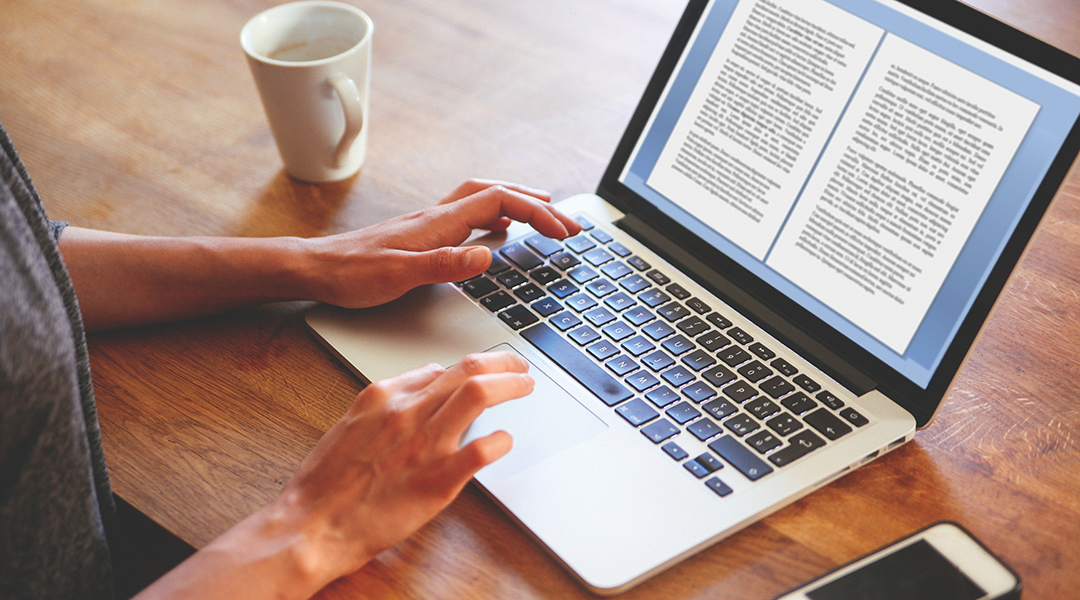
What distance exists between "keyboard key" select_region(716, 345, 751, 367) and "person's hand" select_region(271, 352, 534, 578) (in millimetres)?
185

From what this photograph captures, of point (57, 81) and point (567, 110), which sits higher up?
point (567, 110)

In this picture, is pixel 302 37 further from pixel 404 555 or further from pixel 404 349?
pixel 404 555

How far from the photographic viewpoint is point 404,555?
0.57 metres

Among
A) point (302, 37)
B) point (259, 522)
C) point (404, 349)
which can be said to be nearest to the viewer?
point (259, 522)

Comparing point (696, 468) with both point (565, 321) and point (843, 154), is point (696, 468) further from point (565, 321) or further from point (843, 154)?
point (843, 154)

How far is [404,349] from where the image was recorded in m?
0.71

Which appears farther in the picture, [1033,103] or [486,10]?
[486,10]

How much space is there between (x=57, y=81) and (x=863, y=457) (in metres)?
1.07

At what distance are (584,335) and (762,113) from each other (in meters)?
0.26

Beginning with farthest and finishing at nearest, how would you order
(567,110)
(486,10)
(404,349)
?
1. (486,10)
2. (567,110)
3. (404,349)

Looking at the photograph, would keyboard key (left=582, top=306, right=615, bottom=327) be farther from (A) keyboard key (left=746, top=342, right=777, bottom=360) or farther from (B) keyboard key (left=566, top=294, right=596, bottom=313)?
(A) keyboard key (left=746, top=342, right=777, bottom=360)

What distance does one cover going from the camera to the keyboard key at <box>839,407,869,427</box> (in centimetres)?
64

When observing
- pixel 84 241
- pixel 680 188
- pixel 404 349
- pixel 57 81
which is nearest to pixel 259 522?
pixel 404 349

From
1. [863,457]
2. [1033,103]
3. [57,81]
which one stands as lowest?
[57,81]
